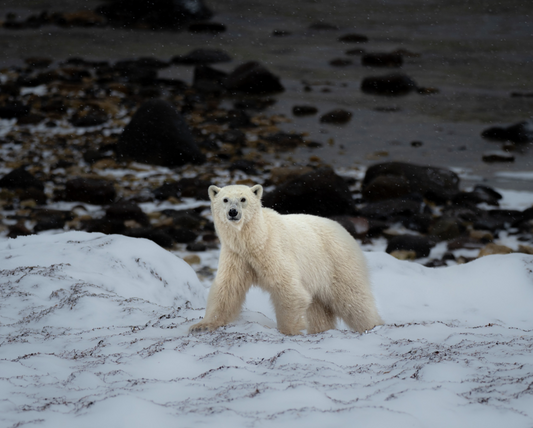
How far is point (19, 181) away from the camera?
34.8ft

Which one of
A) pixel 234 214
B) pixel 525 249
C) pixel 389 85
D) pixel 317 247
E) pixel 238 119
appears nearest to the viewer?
pixel 234 214

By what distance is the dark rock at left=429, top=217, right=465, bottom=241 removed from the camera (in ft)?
27.6

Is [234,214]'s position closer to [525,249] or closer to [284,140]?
[525,249]

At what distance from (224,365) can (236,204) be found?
4.02 feet

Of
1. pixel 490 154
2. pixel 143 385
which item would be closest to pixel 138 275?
pixel 143 385

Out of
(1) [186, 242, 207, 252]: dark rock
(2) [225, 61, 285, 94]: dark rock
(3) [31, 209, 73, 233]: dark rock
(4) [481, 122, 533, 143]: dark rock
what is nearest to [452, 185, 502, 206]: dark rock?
(1) [186, 242, 207, 252]: dark rock

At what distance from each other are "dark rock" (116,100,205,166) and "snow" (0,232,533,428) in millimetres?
6810

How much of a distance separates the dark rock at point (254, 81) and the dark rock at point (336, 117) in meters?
3.65

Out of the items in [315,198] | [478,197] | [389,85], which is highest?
[389,85]

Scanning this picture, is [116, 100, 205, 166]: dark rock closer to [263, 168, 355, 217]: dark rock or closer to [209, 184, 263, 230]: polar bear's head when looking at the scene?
[263, 168, 355, 217]: dark rock

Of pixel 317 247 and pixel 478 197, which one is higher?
pixel 317 247

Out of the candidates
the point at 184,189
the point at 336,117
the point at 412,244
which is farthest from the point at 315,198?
the point at 336,117

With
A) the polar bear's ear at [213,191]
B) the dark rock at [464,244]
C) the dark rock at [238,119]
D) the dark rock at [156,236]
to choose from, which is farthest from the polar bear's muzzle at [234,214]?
the dark rock at [238,119]

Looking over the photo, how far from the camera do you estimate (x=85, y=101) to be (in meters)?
16.5
